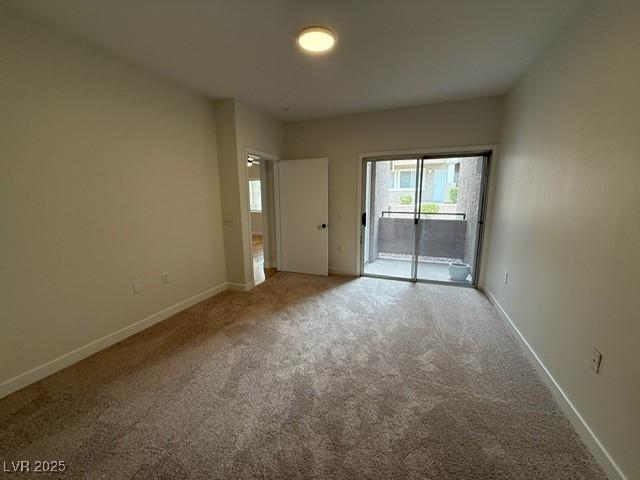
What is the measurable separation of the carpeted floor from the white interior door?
1738mm

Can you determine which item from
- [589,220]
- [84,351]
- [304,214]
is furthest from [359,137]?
[84,351]

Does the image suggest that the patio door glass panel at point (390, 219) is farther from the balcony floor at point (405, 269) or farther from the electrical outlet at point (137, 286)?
the electrical outlet at point (137, 286)

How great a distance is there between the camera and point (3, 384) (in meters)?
1.62

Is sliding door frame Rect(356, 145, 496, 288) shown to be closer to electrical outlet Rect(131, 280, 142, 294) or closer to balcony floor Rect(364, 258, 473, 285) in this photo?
balcony floor Rect(364, 258, 473, 285)

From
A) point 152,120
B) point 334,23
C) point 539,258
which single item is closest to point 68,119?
point 152,120

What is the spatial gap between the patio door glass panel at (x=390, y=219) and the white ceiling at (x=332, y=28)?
213 cm

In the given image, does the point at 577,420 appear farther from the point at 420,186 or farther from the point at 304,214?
the point at 304,214

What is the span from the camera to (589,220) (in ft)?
4.62

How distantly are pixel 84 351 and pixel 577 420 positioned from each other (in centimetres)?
346

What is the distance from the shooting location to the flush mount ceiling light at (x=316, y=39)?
181 cm

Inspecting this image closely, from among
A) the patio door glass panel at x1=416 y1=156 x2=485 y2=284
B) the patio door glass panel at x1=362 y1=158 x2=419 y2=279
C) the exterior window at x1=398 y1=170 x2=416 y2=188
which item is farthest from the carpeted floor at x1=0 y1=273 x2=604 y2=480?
the exterior window at x1=398 y1=170 x2=416 y2=188

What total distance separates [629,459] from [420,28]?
2.69 metres

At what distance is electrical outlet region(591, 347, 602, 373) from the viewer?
1284 millimetres

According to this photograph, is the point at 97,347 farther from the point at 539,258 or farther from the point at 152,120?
the point at 539,258
